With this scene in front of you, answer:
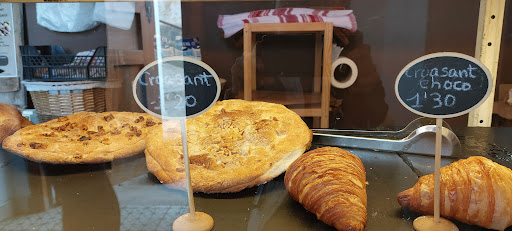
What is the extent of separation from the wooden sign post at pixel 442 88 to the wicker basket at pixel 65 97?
2.94ft

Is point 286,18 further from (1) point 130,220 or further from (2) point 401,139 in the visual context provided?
(1) point 130,220

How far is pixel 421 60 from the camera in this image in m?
0.77

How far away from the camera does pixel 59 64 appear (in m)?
1.02

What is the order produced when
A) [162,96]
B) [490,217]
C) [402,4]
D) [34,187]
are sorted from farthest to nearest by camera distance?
[402,4] < [34,187] < [162,96] < [490,217]

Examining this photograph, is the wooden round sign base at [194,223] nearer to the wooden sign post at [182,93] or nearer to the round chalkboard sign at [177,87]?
the wooden sign post at [182,93]

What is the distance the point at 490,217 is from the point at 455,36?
27.5 inches

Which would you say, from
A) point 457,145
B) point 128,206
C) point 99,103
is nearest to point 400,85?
point 457,145

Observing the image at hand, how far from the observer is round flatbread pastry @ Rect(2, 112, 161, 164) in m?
1.08

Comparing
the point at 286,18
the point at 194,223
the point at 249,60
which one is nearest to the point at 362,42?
the point at 286,18

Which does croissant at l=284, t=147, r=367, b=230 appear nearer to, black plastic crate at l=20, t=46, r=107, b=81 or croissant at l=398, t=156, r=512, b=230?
croissant at l=398, t=156, r=512, b=230

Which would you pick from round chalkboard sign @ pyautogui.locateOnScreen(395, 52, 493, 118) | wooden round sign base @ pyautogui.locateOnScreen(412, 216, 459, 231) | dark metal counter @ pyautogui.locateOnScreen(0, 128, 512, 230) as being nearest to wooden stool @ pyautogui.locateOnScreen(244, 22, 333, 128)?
dark metal counter @ pyautogui.locateOnScreen(0, 128, 512, 230)

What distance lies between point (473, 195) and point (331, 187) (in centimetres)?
29

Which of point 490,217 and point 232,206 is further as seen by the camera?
point 232,206

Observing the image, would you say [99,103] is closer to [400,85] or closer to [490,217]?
[400,85]
